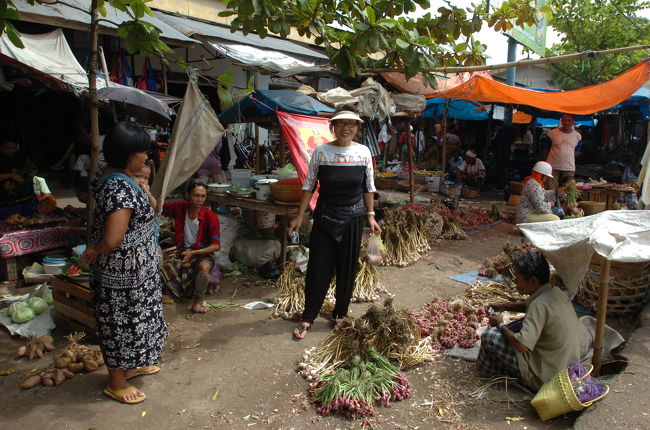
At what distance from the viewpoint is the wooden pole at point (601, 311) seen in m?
2.99

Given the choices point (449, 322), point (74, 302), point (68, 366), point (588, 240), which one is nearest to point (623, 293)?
point (449, 322)

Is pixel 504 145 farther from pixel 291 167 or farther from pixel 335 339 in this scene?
pixel 335 339

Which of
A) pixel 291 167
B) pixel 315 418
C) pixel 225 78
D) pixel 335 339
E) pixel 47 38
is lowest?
pixel 315 418

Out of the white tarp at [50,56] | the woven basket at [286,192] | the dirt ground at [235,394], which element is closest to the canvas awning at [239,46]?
the white tarp at [50,56]

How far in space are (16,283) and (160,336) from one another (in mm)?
3115

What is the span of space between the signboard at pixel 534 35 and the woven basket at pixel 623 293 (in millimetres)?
7307

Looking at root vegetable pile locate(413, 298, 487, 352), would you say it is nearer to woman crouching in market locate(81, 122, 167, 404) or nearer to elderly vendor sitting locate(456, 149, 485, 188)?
woman crouching in market locate(81, 122, 167, 404)

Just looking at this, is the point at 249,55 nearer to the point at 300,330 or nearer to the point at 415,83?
the point at 415,83

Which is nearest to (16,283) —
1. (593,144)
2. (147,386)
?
(147,386)

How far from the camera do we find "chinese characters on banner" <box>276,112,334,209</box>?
5125 millimetres

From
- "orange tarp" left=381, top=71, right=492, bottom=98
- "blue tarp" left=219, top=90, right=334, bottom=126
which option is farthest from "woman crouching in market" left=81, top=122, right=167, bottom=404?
"orange tarp" left=381, top=71, right=492, bottom=98

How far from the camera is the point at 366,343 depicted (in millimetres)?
3299

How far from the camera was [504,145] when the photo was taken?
12555 mm

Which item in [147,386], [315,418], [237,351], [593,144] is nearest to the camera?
[315,418]
